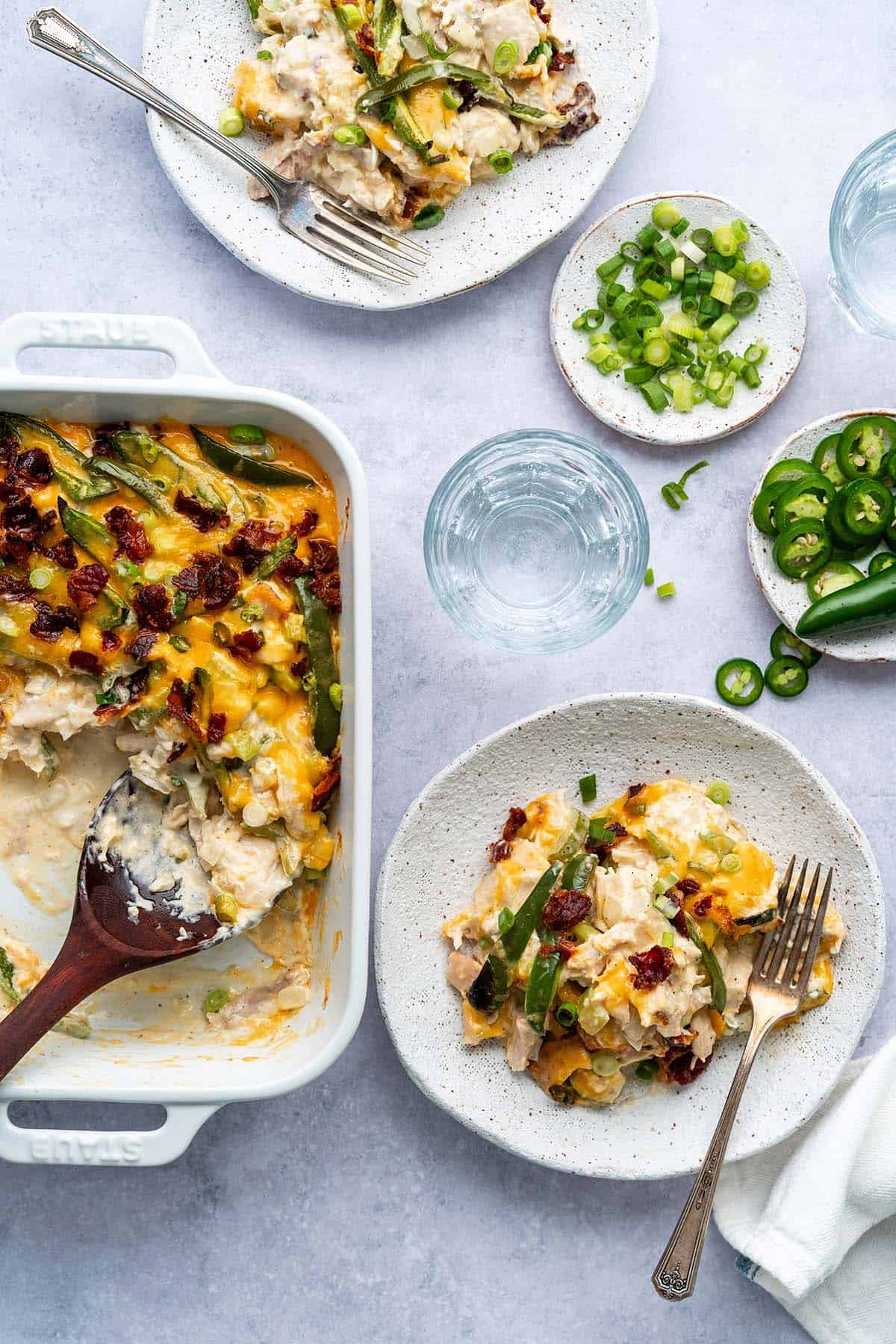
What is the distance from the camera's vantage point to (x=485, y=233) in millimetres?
2781

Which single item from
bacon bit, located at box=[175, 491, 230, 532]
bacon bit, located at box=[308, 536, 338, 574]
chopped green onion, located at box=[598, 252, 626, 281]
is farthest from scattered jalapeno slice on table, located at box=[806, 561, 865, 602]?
bacon bit, located at box=[175, 491, 230, 532]

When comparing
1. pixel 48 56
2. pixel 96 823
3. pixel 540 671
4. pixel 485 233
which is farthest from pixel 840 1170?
pixel 48 56

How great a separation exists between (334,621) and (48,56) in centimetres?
165

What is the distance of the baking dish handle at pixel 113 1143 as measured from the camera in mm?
2312

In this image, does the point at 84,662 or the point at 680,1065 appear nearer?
the point at 84,662

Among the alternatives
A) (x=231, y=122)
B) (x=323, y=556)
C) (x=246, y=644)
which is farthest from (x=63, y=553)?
(x=231, y=122)

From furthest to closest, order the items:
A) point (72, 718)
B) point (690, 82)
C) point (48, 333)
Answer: point (690, 82)
point (72, 718)
point (48, 333)

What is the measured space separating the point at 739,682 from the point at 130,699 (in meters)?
1.46

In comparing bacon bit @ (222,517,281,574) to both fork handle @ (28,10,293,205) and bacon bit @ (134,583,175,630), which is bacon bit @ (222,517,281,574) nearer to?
bacon bit @ (134,583,175,630)

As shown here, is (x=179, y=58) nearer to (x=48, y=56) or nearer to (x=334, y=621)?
(x=48, y=56)

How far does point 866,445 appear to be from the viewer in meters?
2.77

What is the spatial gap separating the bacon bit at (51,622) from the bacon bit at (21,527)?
0.12 m

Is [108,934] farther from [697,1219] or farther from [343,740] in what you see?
[697,1219]

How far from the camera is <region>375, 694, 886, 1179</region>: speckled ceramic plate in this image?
264 cm
